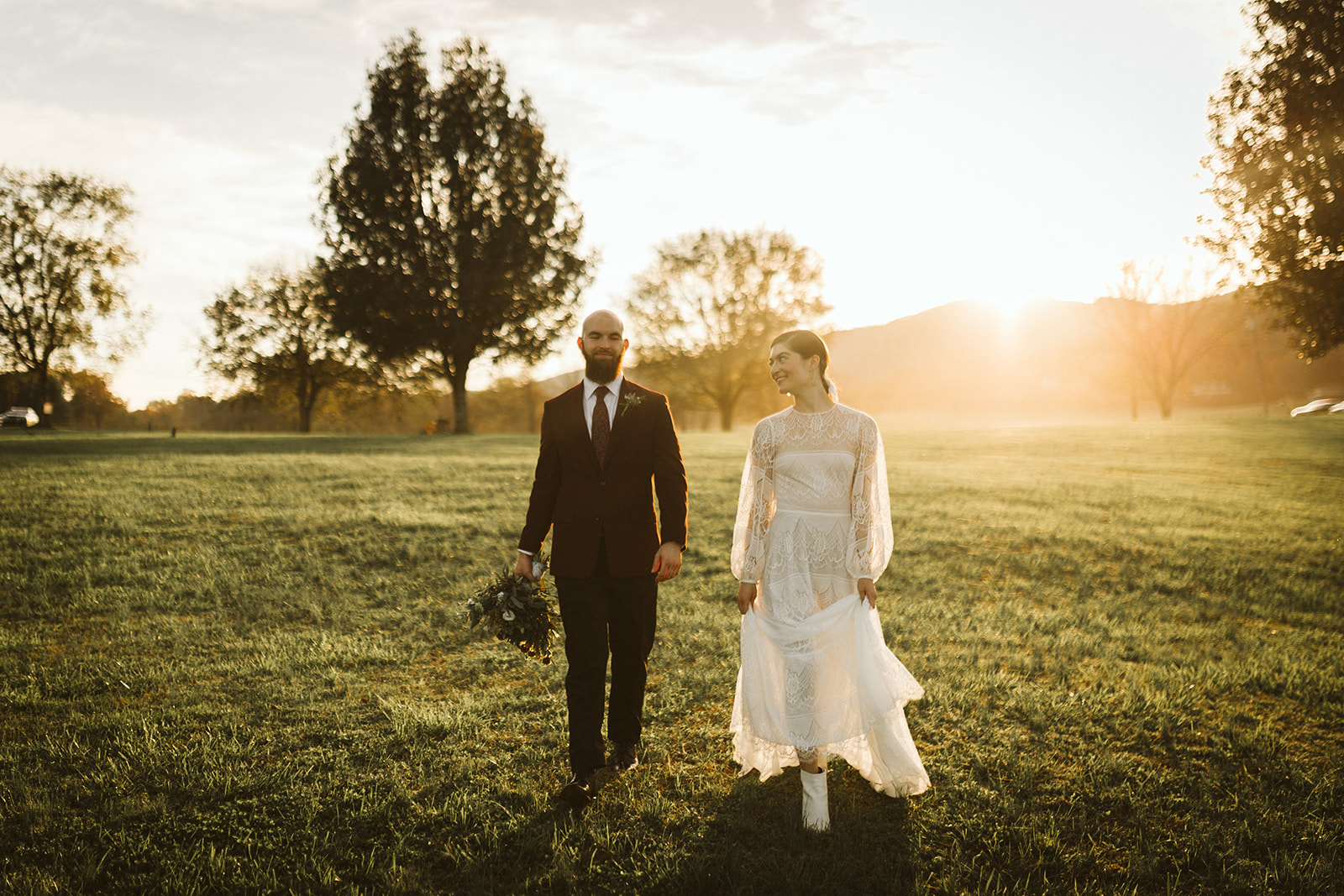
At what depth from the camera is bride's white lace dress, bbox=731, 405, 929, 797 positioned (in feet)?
12.2

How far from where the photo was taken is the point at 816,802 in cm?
377

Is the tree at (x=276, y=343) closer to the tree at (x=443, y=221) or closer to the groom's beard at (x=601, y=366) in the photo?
the tree at (x=443, y=221)

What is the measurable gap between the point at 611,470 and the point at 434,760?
2.36 metres

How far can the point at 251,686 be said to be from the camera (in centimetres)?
568

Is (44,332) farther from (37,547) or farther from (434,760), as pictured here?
(434,760)

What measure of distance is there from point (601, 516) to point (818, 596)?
1400mm

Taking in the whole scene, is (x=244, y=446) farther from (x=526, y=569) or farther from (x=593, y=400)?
(x=593, y=400)

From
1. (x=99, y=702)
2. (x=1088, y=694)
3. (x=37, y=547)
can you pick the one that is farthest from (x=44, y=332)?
(x=1088, y=694)

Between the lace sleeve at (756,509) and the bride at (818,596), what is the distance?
10 mm

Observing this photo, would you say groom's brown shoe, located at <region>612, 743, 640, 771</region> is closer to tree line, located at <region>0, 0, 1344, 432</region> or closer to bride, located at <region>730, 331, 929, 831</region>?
bride, located at <region>730, 331, 929, 831</region>

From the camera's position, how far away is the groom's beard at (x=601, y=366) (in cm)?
414

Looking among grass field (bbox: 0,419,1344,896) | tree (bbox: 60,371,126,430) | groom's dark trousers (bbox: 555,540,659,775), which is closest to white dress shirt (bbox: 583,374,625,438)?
groom's dark trousers (bbox: 555,540,659,775)

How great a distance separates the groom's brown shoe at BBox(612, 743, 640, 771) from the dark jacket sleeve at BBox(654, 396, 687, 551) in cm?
146

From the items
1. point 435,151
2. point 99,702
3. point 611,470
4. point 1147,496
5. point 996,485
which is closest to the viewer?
point 611,470
